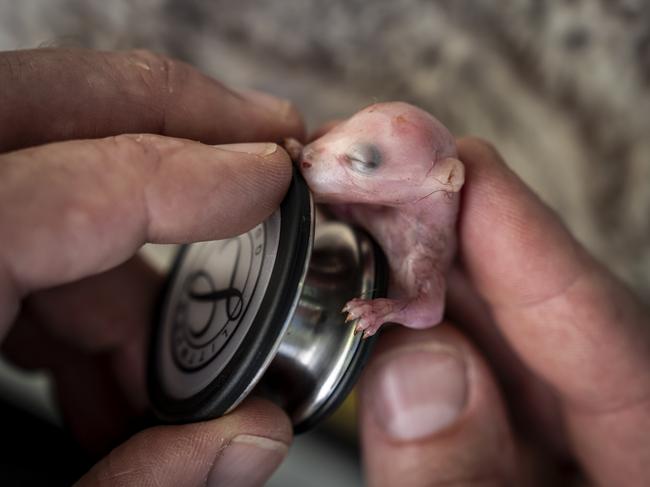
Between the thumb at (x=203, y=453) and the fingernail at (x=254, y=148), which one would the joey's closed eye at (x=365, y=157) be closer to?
the fingernail at (x=254, y=148)

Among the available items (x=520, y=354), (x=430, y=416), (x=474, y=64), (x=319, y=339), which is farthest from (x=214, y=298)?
(x=474, y=64)

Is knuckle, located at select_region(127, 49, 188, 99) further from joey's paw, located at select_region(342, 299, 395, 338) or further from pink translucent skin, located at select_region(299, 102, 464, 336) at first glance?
joey's paw, located at select_region(342, 299, 395, 338)

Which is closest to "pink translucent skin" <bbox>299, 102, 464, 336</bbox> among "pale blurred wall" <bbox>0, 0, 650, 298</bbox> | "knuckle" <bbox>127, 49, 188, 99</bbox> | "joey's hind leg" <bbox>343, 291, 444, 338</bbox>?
"joey's hind leg" <bbox>343, 291, 444, 338</bbox>

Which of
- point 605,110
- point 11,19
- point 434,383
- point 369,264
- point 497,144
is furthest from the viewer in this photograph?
point 11,19

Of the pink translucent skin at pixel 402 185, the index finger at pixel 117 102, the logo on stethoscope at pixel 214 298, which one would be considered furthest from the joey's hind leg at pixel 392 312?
the index finger at pixel 117 102

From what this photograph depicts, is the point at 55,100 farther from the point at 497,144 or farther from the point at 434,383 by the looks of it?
the point at 497,144

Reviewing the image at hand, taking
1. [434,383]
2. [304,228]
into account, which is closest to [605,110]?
[434,383]

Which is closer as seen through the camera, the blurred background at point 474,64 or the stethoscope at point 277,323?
the stethoscope at point 277,323
